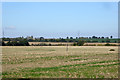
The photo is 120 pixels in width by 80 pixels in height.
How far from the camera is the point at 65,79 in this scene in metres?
12.6

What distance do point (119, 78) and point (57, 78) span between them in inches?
134

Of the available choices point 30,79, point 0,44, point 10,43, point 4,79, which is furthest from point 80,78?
point 10,43

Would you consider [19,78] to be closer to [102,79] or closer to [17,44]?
[102,79]

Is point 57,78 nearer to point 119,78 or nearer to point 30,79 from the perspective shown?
point 30,79

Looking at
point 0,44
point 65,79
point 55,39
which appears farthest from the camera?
point 55,39

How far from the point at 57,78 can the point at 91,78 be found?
189cm

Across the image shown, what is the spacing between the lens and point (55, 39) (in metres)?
144

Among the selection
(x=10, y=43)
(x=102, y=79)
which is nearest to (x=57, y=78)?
(x=102, y=79)

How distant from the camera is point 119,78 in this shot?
13.0 meters

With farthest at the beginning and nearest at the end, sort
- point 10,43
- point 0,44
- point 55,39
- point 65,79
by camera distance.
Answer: point 55,39, point 10,43, point 0,44, point 65,79

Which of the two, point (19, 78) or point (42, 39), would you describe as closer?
point (19, 78)

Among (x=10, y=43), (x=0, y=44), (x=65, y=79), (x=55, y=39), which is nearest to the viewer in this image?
(x=65, y=79)

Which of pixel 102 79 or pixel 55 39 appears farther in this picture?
pixel 55 39

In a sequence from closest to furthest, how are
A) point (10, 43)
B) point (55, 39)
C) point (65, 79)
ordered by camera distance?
point (65, 79) → point (10, 43) → point (55, 39)
